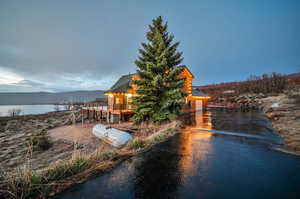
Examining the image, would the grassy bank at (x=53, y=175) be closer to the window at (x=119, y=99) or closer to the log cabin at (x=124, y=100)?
the log cabin at (x=124, y=100)

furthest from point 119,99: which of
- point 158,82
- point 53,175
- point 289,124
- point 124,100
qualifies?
point 289,124

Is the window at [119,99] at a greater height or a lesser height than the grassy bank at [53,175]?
greater

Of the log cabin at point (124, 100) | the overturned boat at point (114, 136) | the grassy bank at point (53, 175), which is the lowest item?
the overturned boat at point (114, 136)

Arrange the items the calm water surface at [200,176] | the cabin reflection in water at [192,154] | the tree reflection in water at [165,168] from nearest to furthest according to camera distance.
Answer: the calm water surface at [200,176], the tree reflection in water at [165,168], the cabin reflection in water at [192,154]

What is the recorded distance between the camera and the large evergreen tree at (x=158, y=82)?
30.5ft

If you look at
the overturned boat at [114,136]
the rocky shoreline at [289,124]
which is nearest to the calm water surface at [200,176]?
the rocky shoreline at [289,124]

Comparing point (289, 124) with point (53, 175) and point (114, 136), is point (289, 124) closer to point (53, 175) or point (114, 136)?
point (114, 136)

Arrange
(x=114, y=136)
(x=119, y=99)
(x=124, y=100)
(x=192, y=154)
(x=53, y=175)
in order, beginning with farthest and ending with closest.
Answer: (x=124, y=100)
(x=119, y=99)
(x=114, y=136)
(x=192, y=154)
(x=53, y=175)

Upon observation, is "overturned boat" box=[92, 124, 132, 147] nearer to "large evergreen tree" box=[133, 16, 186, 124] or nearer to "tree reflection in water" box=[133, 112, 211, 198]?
"large evergreen tree" box=[133, 16, 186, 124]

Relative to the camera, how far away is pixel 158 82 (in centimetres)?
929

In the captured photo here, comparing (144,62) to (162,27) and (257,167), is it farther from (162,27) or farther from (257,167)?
(257,167)

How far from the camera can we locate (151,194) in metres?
2.40

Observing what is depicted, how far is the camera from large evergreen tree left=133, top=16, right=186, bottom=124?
9281mm

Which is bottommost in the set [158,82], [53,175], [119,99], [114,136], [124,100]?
[114,136]
